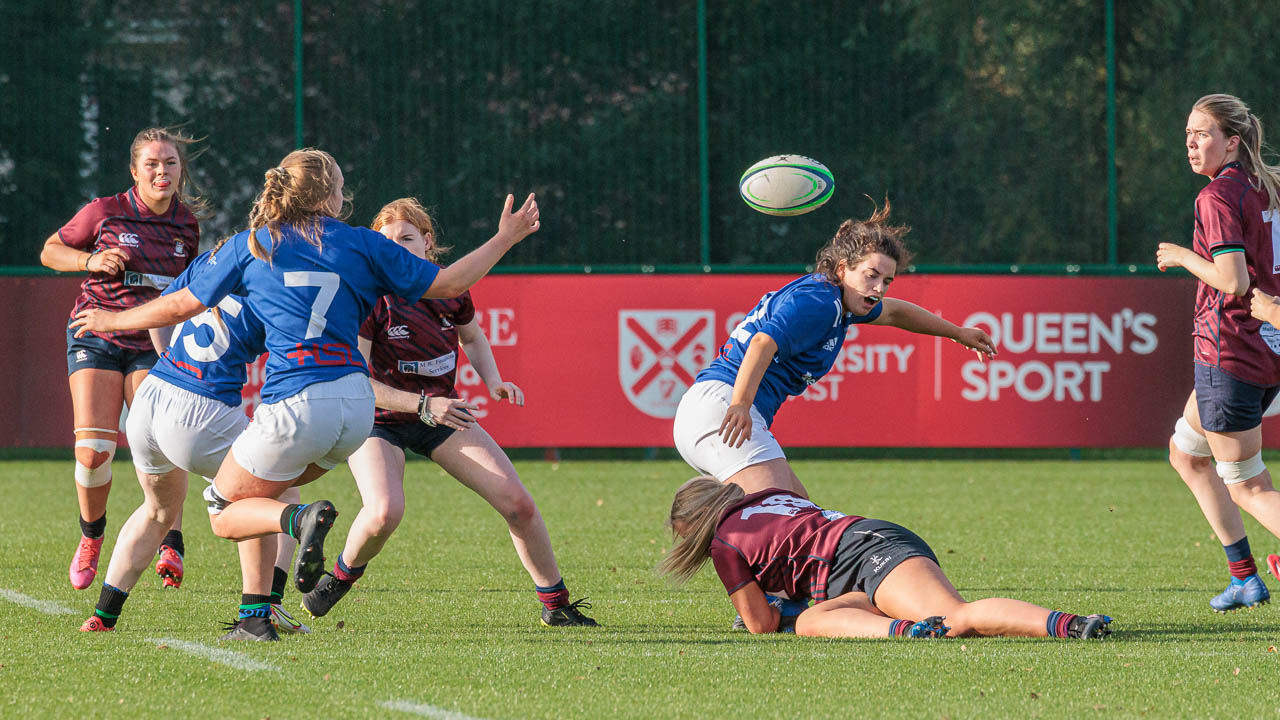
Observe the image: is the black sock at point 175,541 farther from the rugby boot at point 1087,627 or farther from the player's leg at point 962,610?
the rugby boot at point 1087,627

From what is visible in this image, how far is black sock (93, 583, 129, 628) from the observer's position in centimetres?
590

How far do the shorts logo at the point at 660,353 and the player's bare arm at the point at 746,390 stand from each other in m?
7.88

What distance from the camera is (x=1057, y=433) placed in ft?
45.5

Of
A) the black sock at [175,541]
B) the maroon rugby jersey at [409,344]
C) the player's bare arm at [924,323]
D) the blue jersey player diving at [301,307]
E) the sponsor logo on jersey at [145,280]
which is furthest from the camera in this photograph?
the sponsor logo on jersey at [145,280]

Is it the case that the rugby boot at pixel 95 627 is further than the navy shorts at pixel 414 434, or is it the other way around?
the navy shorts at pixel 414 434

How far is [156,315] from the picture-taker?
5.30m

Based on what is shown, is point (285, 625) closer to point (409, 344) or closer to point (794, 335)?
point (409, 344)

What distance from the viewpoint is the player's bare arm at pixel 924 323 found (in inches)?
255

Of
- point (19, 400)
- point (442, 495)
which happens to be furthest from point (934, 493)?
point (19, 400)

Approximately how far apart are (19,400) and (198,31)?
4.89 meters

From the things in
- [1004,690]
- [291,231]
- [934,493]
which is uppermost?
[291,231]

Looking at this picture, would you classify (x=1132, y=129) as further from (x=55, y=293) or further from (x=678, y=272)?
(x=55, y=293)

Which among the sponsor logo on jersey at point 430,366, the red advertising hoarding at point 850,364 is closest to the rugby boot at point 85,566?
the sponsor logo on jersey at point 430,366

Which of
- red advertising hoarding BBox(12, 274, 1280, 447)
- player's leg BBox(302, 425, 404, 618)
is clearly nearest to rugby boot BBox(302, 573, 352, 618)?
player's leg BBox(302, 425, 404, 618)
